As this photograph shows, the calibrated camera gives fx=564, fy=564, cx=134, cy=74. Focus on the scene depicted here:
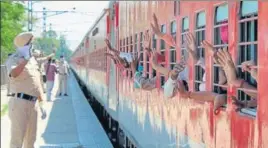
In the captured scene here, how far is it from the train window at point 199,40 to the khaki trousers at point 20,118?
3242mm

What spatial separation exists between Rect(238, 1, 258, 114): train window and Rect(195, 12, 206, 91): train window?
2.57 feet

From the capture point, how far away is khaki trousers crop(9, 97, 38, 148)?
6.79m

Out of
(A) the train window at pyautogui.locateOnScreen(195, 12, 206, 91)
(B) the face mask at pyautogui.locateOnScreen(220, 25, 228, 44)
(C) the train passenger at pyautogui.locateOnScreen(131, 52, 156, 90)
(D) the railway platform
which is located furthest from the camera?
(D) the railway platform

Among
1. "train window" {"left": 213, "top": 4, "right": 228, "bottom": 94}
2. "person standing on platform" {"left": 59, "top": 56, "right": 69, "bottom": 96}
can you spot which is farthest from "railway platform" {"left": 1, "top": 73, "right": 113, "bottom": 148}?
"train window" {"left": 213, "top": 4, "right": 228, "bottom": 94}

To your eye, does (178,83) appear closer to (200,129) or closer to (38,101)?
(200,129)

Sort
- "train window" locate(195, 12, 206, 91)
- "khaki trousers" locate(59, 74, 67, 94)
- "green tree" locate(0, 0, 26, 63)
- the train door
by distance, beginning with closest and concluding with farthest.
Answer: "train window" locate(195, 12, 206, 91)
the train door
"khaki trousers" locate(59, 74, 67, 94)
"green tree" locate(0, 0, 26, 63)

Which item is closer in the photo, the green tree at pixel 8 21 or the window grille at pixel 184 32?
the window grille at pixel 184 32

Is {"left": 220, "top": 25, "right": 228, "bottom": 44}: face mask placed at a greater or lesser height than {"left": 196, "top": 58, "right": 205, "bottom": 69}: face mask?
greater

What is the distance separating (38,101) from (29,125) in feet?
1.07

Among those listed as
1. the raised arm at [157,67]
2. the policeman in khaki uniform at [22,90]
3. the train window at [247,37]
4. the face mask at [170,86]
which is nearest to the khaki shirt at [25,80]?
the policeman in khaki uniform at [22,90]

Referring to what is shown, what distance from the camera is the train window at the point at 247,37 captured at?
2.85 metres

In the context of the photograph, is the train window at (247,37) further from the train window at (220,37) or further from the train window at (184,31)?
the train window at (184,31)

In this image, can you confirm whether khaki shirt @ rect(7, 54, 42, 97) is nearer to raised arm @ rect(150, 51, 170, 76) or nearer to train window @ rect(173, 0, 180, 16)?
raised arm @ rect(150, 51, 170, 76)

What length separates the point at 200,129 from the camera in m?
3.88
